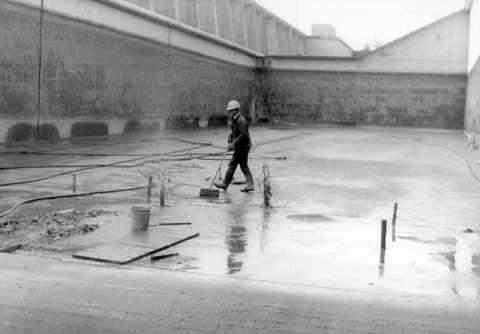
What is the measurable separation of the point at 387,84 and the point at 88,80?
67.3 feet

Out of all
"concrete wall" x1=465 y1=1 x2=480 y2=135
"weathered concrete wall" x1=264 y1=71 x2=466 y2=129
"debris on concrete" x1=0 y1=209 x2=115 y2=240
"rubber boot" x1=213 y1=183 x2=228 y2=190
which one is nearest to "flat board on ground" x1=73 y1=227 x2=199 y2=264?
"debris on concrete" x1=0 y1=209 x2=115 y2=240

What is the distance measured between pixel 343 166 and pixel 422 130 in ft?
71.7

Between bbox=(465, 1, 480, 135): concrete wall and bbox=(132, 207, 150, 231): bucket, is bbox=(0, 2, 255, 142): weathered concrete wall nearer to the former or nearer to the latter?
bbox=(132, 207, 150, 231): bucket

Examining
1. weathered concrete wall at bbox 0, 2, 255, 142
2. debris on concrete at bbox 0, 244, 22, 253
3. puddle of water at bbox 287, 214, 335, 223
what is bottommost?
debris on concrete at bbox 0, 244, 22, 253

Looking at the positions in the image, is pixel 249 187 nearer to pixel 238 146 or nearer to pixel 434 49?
pixel 238 146

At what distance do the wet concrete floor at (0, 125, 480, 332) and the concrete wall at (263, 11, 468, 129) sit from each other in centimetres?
1904

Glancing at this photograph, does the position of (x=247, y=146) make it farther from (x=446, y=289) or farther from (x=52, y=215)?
(x=446, y=289)

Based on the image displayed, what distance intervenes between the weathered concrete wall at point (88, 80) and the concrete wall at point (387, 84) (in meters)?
8.40

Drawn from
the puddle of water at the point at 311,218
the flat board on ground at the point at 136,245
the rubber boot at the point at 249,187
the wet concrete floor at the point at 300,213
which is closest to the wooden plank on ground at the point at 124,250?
the flat board on ground at the point at 136,245

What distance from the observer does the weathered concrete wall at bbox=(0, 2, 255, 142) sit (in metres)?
17.2

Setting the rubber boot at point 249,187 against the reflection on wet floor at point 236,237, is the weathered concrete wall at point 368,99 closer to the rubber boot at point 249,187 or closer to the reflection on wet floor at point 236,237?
the rubber boot at point 249,187

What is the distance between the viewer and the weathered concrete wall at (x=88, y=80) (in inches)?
675

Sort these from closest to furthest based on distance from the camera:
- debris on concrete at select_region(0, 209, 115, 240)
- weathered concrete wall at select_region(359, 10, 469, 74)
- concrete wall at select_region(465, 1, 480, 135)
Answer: debris on concrete at select_region(0, 209, 115, 240)
concrete wall at select_region(465, 1, 480, 135)
weathered concrete wall at select_region(359, 10, 469, 74)

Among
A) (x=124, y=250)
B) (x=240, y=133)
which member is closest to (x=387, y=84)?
(x=240, y=133)
